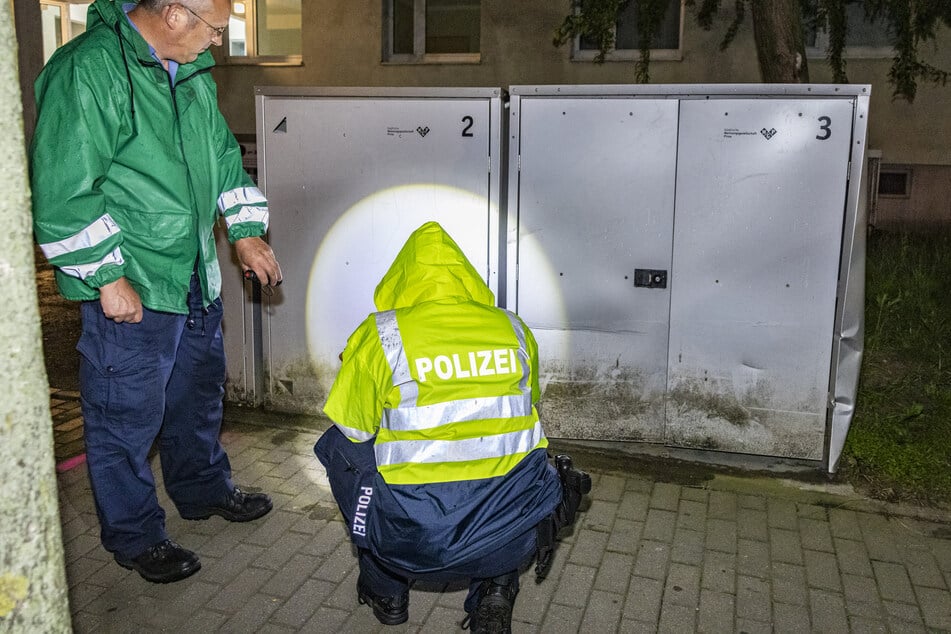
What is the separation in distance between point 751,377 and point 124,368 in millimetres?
3249

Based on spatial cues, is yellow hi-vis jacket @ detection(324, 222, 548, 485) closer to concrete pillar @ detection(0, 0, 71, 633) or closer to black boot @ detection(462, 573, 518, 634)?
black boot @ detection(462, 573, 518, 634)

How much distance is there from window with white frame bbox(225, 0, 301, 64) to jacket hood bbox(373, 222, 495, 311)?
1191 cm

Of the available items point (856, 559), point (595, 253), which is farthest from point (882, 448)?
point (595, 253)

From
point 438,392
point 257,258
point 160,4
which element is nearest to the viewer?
point 438,392

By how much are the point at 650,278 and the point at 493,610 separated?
7.97 feet

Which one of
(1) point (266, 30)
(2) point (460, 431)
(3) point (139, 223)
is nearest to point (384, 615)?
(2) point (460, 431)

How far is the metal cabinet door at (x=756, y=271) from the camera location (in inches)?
178

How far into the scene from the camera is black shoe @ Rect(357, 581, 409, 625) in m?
3.13

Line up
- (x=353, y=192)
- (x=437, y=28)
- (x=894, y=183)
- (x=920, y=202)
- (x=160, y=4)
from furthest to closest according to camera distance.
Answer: (x=437, y=28) < (x=894, y=183) < (x=920, y=202) < (x=353, y=192) < (x=160, y=4)

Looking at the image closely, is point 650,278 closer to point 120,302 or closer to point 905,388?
point 905,388

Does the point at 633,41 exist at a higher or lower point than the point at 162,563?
higher

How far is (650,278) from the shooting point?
4793 millimetres

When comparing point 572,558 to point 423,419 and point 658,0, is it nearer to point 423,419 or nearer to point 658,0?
point 423,419

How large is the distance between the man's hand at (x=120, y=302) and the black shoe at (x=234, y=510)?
1.23 m
